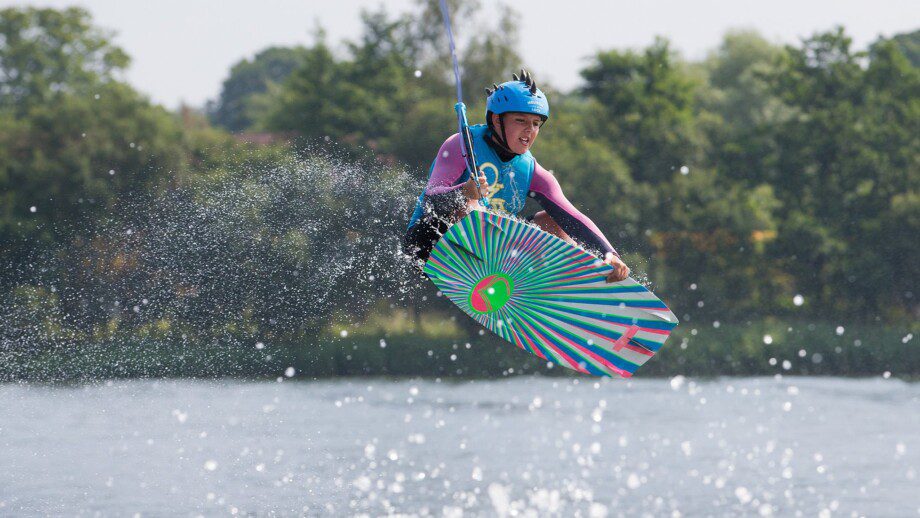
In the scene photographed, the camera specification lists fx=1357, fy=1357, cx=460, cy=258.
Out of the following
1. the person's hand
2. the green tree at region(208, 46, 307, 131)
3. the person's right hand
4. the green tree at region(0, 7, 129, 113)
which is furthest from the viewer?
the green tree at region(208, 46, 307, 131)

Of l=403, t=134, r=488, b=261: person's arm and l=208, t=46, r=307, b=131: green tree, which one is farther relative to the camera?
l=208, t=46, r=307, b=131: green tree

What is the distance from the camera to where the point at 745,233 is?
49.0 meters

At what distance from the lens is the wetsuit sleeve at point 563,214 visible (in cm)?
1145

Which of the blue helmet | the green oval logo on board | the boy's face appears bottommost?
the green oval logo on board

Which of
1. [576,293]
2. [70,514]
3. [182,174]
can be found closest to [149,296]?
[182,174]

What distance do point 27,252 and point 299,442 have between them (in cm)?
1578

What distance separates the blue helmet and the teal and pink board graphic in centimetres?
92

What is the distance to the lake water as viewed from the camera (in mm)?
24328

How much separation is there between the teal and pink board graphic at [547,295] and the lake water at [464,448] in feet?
38.4

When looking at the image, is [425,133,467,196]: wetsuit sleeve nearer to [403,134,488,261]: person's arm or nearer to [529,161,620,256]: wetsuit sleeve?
[403,134,488,261]: person's arm

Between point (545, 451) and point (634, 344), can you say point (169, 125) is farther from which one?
point (634, 344)

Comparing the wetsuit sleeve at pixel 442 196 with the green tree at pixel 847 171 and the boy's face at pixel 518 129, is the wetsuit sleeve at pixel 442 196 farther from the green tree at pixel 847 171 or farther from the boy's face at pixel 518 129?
the green tree at pixel 847 171

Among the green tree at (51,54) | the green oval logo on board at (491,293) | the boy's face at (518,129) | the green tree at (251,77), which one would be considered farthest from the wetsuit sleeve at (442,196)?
the green tree at (251,77)

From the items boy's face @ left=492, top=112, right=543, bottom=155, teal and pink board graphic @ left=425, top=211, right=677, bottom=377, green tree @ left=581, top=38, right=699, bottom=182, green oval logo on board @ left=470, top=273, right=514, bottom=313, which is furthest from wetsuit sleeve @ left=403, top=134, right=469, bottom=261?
green tree @ left=581, top=38, right=699, bottom=182
